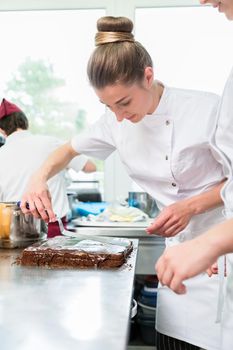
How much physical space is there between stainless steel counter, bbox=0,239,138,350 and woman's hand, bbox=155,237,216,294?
4.9 inches

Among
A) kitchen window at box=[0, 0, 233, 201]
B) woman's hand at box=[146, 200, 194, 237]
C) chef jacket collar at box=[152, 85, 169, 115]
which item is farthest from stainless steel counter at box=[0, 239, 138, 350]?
kitchen window at box=[0, 0, 233, 201]

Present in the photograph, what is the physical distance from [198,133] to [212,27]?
1739 mm

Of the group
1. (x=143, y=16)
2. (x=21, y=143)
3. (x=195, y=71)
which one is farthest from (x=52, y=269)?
(x=143, y=16)

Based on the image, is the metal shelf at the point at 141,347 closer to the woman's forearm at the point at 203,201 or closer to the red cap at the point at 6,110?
the woman's forearm at the point at 203,201

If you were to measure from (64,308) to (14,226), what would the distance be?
0.64m

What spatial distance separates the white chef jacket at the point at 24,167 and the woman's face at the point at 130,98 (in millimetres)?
965

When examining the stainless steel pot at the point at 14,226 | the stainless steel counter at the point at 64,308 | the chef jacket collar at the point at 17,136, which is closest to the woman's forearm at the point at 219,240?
the stainless steel counter at the point at 64,308

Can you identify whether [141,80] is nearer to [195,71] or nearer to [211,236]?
[211,236]

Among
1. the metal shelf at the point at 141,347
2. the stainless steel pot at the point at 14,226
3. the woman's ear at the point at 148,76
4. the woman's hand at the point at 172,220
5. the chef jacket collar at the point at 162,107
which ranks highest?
the woman's ear at the point at 148,76

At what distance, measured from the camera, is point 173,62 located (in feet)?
9.34

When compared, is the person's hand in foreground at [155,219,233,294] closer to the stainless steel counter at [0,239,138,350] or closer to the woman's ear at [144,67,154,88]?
the stainless steel counter at [0,239,138,350]

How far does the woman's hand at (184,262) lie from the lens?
2.25ft

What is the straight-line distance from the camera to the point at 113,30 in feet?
4.17

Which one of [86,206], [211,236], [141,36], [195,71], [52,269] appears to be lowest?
[86,206]
